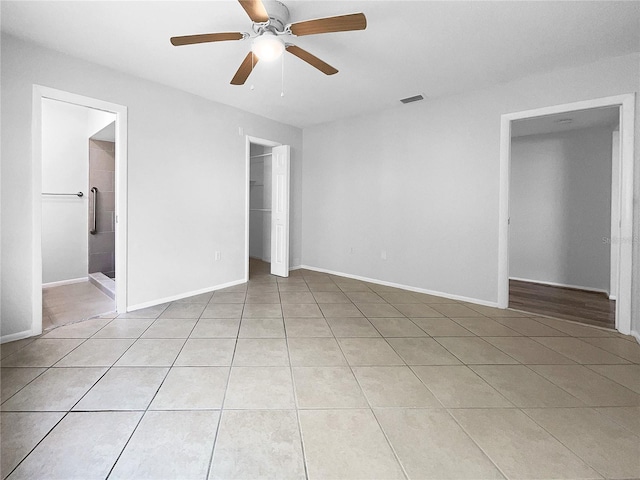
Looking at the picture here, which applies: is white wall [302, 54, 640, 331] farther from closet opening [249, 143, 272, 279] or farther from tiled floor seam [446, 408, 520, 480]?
tiled floor seam [446, 408, 520, 480]

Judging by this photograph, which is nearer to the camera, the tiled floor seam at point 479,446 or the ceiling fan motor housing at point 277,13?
the tiled floor seam at point 479,446

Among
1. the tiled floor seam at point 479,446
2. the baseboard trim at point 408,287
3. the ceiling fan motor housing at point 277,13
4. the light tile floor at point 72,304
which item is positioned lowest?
the tiled floor seam at point 479,446

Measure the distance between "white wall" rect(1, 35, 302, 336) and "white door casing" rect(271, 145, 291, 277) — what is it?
386mm

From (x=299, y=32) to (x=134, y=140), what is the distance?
91.8 inches

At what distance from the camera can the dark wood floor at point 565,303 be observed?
341cm

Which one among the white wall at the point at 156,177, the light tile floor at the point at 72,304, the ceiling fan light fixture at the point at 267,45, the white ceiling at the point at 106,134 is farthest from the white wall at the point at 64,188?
the ceiling fan light fixture at the point at 267,45

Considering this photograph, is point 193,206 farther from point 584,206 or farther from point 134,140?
point 584,206

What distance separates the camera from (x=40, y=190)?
2777mm

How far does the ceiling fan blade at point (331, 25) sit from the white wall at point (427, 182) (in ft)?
7.97

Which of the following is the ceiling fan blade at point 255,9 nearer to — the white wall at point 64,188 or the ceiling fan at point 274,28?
the ceiling fan at point 274,28

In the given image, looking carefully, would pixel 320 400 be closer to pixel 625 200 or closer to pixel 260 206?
pixel 625 200

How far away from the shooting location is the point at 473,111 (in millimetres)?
3750

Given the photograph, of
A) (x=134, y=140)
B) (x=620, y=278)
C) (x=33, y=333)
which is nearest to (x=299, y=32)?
(x=134, y=140)

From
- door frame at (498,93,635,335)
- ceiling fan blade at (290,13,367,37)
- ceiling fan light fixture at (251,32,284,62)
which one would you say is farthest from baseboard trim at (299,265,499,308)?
ceiling fan light fixture at (251,32,284,62)
